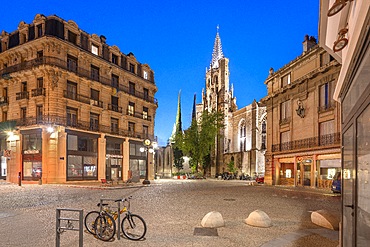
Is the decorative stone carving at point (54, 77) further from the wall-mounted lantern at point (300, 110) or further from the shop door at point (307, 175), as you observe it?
the shop door at point (307, 175)

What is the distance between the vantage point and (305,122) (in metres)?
28.3

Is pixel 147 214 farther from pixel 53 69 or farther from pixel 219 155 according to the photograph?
pixel 219 155

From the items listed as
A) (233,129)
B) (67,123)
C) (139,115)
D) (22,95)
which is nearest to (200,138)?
(233,129)

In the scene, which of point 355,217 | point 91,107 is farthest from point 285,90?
point 355,217

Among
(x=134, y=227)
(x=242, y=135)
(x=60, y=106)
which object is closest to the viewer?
(x=134, y=227)

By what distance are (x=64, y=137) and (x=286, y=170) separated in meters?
23.6

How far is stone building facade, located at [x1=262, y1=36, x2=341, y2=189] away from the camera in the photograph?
82.1 feet

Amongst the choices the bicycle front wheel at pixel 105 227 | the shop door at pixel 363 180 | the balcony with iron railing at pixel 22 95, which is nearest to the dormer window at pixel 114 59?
the balcony with iron railing at pixel 22 95

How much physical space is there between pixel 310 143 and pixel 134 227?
23230 mm

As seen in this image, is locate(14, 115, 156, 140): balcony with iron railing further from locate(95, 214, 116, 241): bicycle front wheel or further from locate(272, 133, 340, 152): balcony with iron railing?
locate(95, 214, 116, 241): bicycle front wheel

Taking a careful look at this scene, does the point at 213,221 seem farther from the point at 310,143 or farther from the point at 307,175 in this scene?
→ the point at 307,175

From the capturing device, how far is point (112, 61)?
40.2 metres

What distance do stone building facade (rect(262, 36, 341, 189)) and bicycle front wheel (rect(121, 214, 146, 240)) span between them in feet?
65.7

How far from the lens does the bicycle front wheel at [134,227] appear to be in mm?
7383
